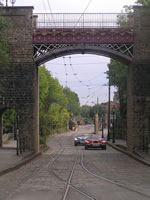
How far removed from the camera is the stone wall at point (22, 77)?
1094 inches

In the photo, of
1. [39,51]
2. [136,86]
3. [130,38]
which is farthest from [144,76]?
[39,51]

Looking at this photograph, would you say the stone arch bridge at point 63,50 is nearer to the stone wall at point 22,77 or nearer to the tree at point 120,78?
the stone wall at point 22,77

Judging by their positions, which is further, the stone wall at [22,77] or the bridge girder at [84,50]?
the stone wall at [22,77]

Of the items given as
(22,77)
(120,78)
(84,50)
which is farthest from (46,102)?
(84,50)

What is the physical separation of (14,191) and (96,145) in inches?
995

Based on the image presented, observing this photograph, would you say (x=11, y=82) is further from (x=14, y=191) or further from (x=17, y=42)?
(x=14, y=191)

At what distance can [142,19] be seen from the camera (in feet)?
91.1

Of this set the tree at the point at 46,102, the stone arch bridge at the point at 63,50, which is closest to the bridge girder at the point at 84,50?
the stone arch bridge at the point at 63,50

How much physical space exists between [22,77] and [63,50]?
3334mm

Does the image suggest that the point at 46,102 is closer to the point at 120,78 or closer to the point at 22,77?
the point at 120,78

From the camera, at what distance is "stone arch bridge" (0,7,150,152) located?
2758cm

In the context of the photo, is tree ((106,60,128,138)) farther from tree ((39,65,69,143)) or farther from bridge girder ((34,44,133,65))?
bridge girder ((34,44,133,65))

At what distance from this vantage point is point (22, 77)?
27984 millimetres

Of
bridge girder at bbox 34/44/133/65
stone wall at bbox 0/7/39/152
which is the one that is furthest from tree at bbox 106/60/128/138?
stone wall at bbox 0/7/39/152
